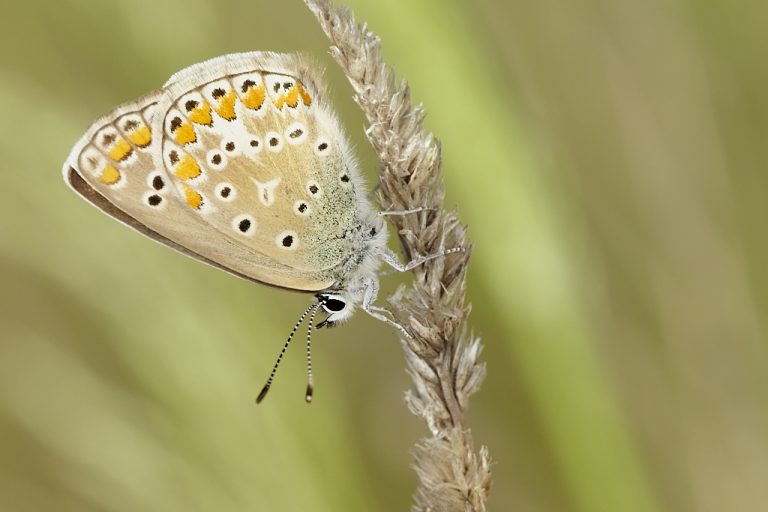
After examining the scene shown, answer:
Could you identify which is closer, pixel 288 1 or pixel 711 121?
pixel 711 121

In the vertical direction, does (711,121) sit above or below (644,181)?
above

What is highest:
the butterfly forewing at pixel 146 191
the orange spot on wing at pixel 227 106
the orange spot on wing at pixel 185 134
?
the orange spot on wing at pixel 227 106

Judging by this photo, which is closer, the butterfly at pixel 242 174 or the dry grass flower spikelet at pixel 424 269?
the dry grass flower spikelet at pixel 424 269

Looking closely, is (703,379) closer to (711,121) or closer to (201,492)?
(711,121)

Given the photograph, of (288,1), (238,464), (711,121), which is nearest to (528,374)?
(238,464)

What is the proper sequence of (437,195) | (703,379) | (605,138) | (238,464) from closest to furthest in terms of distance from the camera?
(437,195) < (238,464) < (703,379) < (605,138)

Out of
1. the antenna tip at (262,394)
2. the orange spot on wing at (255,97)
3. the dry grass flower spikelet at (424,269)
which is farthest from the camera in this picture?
the orange spot on wing at (255,97)

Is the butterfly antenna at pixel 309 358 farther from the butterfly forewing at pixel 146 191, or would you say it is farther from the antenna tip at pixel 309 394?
the butterfly forewing at pixel 146 191

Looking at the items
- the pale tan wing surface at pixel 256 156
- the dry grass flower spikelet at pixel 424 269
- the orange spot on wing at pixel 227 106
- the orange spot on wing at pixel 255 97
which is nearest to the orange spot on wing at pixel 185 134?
the pale tan wing surface at pixel 256 156

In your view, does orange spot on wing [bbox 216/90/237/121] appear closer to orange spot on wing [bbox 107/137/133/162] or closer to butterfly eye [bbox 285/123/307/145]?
butterfly eye [bbox 285/123/307/145]
